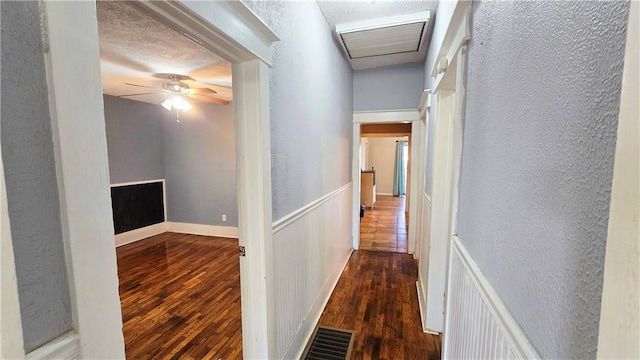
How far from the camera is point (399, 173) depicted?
9.83 m

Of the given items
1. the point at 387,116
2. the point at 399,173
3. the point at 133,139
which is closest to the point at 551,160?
the point at 387,116

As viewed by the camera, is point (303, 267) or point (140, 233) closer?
point (303, 267)

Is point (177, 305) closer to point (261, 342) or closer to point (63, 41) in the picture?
point (261, 342)

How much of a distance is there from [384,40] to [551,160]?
262 cm

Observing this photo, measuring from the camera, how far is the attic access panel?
2.46m

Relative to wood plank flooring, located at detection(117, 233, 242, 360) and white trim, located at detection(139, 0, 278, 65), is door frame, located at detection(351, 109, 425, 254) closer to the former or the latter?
wood plank flooring, located at detection(117, 233, 242, 360)

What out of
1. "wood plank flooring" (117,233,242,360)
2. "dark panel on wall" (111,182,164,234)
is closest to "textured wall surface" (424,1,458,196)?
"wood plank flooring" (117,233,242,360)

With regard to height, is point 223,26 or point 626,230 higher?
point 223,26

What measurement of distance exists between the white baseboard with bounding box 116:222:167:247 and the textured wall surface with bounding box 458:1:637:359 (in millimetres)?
4906

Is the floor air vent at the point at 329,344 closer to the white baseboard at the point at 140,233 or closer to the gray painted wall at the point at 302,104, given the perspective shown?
the gray painted wall at the point at 302,104

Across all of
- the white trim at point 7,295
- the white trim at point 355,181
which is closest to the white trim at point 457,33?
the white trim at point 7,295

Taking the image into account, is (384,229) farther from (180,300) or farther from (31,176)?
(31,176)

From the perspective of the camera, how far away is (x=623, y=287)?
31 cm

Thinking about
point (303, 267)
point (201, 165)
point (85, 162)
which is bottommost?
point (303, 267)
